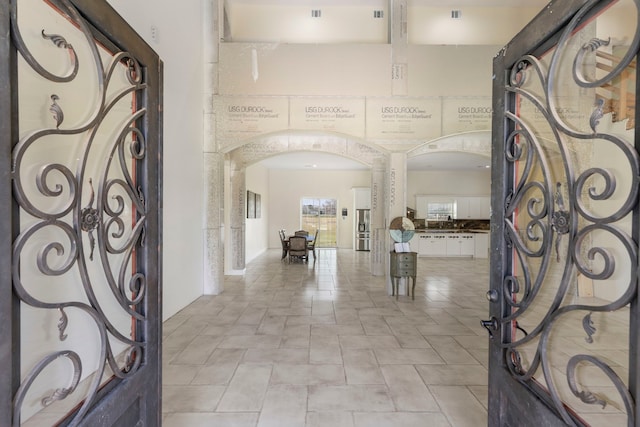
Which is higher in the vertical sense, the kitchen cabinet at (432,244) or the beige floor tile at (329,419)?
the kitchen cabinet at (432,244)

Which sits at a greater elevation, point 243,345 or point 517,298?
point 517,298

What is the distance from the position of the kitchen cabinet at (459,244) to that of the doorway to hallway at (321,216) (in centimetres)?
444

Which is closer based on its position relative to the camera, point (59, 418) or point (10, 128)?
point (10, 128)

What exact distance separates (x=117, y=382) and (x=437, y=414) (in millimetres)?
2019

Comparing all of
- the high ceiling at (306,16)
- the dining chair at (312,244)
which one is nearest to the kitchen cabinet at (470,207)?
the dining chair at (312,244)

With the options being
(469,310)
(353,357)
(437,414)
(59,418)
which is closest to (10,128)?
(59,418)

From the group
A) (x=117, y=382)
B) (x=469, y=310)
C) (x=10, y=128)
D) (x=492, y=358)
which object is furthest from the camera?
(x=469, y=310)

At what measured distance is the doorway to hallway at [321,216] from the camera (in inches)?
515

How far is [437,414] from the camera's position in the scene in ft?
7.23

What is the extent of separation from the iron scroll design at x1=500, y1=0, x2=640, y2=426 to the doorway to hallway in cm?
1176

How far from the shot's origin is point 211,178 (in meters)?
5.52

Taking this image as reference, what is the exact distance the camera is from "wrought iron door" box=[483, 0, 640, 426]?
33.6 inches

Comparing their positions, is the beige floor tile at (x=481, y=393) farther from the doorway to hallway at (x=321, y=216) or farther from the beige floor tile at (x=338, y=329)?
the doorway to hallway at (x=321, y=216)

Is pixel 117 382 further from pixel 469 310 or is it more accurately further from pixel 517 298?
pixel 469 310
